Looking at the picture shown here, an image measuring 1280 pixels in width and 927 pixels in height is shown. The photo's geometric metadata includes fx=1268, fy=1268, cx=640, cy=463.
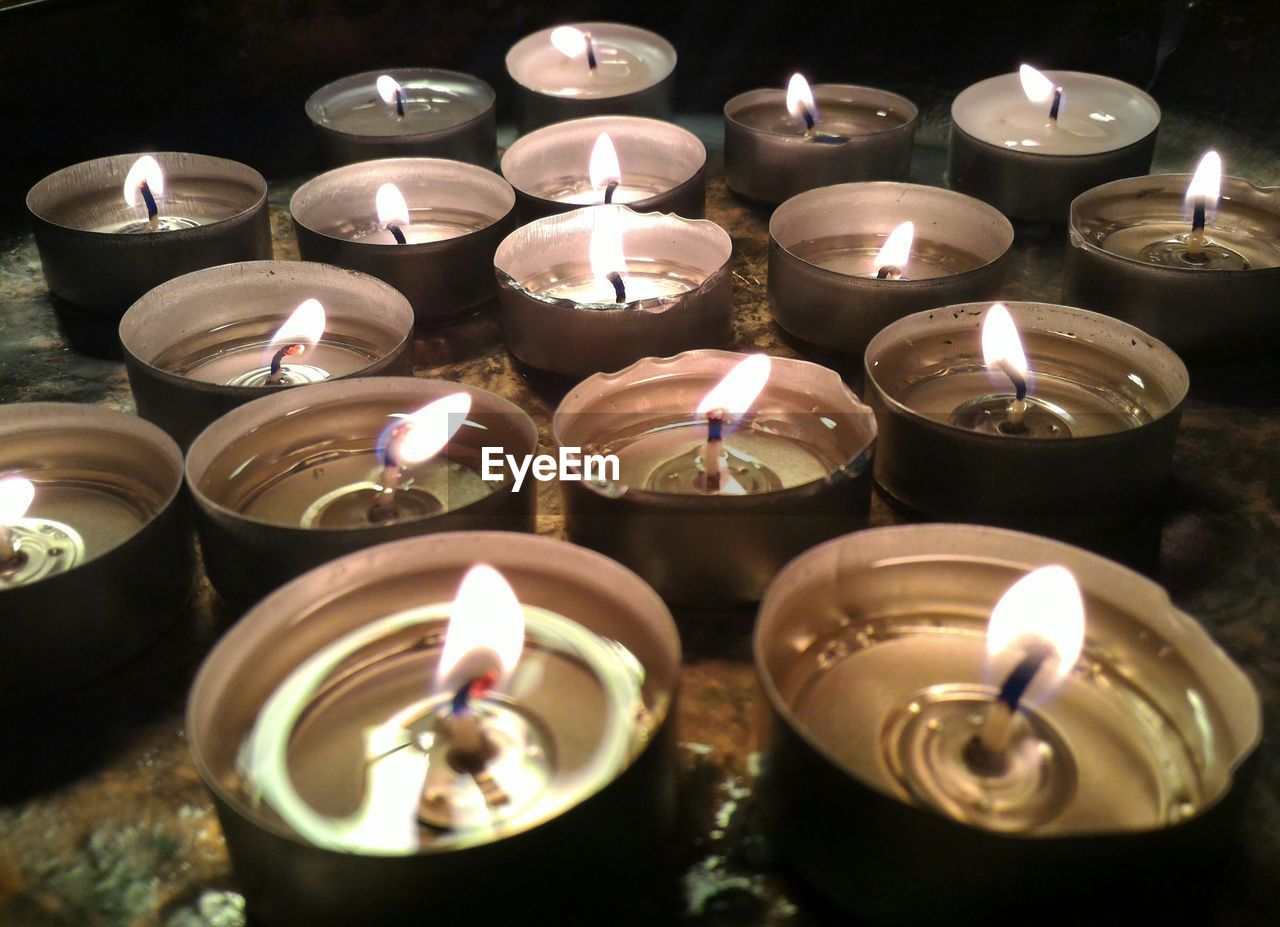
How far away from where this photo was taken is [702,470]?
1495 millimetres

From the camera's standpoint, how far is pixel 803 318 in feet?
5.90

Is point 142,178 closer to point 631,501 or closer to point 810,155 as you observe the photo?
point 810,155

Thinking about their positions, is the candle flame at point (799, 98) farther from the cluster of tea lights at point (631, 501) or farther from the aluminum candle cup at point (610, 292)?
the aluminum candle cup at point (610, 292)

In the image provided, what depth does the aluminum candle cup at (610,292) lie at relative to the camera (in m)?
1.67

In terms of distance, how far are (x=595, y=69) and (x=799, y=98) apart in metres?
0.51

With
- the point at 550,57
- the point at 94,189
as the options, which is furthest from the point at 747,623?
the point at 550,57

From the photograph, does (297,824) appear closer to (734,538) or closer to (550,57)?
(734,538)

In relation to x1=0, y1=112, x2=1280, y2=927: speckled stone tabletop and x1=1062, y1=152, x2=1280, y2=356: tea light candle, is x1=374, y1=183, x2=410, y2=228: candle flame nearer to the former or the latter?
x1=0, y1=112, x2=1280, y2=927: speckled stone tabletop

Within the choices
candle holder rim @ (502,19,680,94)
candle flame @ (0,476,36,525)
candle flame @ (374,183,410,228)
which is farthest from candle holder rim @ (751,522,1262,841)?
candle holder rim @ (502,19,680,94)

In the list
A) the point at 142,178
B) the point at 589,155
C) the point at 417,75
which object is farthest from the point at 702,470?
the point at 417,75

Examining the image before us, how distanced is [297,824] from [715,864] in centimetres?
35

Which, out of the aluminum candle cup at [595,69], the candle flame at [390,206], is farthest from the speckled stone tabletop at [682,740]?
the aluminum candle cup at [595,69]

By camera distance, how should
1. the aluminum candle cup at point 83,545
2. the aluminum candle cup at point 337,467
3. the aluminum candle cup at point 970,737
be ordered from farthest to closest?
the aluminum candle cup at point 337,467 → the aluminum candle cup at point 83,545 → the aluminum candle cup at point 970,737

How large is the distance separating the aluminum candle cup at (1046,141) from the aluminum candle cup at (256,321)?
1.06m
